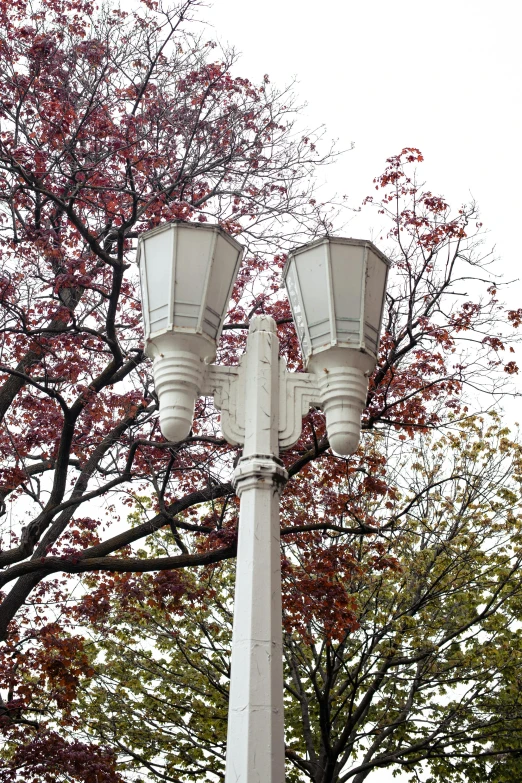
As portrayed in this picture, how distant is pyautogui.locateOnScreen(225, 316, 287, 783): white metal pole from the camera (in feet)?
9.64

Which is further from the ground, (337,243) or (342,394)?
(337,243)

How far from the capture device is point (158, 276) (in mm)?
3828

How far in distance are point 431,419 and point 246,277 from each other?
332 cm

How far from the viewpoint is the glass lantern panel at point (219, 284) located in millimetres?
3758

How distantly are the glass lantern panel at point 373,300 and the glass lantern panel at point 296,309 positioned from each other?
0.28 m

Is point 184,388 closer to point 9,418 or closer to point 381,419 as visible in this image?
point 381,419

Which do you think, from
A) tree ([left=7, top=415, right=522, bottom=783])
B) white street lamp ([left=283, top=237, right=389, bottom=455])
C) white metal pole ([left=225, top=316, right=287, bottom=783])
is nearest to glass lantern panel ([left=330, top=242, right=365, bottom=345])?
white street lamp ([left=283, top=237, right=389, bottom=455])

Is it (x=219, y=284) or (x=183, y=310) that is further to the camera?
(x=219, y=284)

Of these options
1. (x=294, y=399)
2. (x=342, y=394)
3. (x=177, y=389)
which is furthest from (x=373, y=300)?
(x=177, y=389)

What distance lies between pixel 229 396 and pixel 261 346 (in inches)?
10.8

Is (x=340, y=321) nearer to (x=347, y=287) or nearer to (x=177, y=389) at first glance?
(x=347, y=287)

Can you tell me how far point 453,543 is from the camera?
1508cm

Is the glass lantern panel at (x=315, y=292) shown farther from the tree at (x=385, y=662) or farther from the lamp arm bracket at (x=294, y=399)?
the tree at (x=385, y=662)

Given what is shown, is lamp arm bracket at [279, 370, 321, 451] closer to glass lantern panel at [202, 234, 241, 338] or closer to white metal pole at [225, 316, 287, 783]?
white metal pole at [225, 316, 287, 783]
